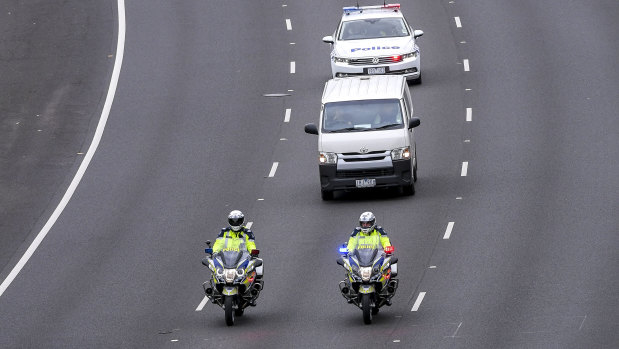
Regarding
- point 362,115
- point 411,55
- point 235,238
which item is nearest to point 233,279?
point 235,238

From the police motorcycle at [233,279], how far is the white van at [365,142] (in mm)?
8358

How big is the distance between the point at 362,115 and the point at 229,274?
10.1 metres

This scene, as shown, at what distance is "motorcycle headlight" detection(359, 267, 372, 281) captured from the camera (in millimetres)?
26906

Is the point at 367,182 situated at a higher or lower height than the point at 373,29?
lower

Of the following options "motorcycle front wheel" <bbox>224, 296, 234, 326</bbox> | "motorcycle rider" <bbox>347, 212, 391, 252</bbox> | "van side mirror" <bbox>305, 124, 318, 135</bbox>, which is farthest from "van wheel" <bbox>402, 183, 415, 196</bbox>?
"motorcycle front wheel" <bbox>224, 296, 234, 326</bbox>

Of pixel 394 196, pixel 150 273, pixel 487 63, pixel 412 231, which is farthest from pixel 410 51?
pixel 150 273

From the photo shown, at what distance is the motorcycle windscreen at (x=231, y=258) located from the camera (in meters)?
27.4

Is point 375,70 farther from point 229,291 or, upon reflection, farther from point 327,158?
point 229,291

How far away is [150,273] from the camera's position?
31.7 m

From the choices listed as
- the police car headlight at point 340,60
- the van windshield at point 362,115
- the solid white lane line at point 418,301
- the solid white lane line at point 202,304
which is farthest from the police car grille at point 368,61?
the solid white lane line at point 418,301

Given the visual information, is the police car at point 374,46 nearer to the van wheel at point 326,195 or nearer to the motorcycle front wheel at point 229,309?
the van wheel at point 326,195

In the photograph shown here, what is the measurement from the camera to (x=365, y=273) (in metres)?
27.0

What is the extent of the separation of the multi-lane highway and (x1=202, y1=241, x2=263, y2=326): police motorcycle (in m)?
0.41

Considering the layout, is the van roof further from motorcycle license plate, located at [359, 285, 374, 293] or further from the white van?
motorcycle license plate, located at [359, 285, 374, 293]
